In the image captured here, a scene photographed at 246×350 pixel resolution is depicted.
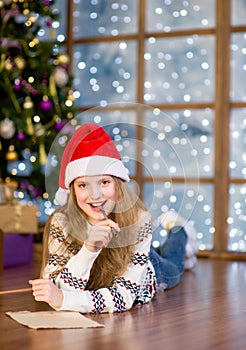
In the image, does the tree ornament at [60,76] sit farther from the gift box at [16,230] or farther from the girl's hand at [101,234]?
the girl's hand at [101,234]

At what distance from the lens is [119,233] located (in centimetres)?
221

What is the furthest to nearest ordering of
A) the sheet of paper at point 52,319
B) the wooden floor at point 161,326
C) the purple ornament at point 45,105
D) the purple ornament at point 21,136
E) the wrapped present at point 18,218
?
the purple ornament at point 45,105, the purple ornament at point 21,136, the wrapped present at point 18,218, the sheet of paper at point 52,319, the wooden floor at point 161,326

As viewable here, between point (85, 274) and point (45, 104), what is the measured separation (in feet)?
7.42

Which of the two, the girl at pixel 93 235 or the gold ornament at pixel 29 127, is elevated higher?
the gold ornament at pixel 29 127

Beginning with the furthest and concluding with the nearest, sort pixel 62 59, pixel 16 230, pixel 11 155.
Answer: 1. pixel 62 59
2. pixel 11 155
3. pixel 16 230

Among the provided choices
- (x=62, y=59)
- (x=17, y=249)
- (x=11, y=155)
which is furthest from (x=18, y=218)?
(x=62, y=59)

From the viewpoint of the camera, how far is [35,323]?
2.09m

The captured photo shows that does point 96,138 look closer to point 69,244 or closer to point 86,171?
point 86,171

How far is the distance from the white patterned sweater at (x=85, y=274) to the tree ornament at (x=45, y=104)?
6.81 feet

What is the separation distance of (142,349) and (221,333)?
33 cm

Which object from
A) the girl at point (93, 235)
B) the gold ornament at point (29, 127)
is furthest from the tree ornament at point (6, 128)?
the girl at point (93, 235)

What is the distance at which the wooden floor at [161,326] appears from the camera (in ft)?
6.08

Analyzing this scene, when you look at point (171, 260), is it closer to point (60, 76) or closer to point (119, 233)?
point (119, 233)

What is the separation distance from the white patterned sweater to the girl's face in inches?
4.9
